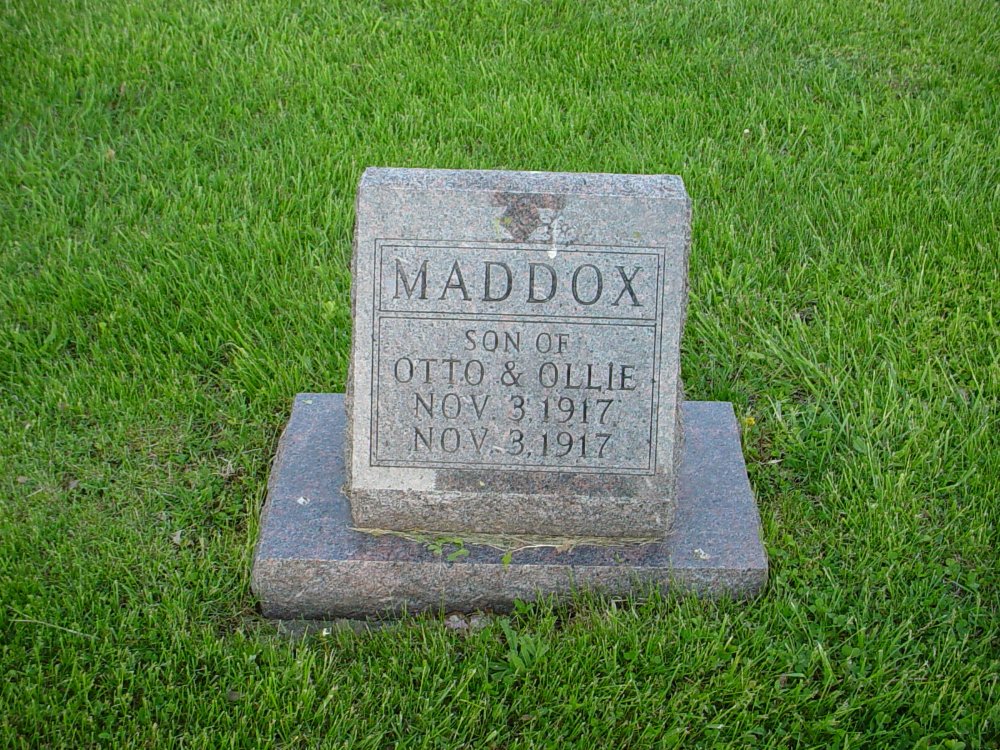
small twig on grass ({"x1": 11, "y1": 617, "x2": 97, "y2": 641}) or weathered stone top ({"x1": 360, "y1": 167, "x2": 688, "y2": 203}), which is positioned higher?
weathered stone top ({"x1": 360, "y1": 167, "x2": 688, "y2": 203})

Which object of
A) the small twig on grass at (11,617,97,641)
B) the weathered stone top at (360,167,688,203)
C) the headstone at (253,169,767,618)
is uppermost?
the weathered stone top at (360,167,688,203)

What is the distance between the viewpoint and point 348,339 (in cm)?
403

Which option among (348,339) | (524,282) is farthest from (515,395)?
(348,339)

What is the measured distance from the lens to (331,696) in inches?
104

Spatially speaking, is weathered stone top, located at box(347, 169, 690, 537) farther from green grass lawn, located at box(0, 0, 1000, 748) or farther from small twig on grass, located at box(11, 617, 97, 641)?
small twig on grass, located at box(11, 617, 97, 641)

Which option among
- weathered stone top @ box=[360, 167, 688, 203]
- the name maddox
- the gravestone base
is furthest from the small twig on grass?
A: weathered stone top @ box=[360, 167, 688, 203]

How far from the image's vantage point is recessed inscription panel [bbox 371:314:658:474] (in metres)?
2.84

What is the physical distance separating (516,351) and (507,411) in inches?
6.9

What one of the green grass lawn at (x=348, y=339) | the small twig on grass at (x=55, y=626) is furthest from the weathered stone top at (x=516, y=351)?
the small twig on grass at (x=55, y=626)

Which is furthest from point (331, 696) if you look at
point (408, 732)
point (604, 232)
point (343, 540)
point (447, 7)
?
point (447, 7)

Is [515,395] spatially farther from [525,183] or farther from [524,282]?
[525,183]

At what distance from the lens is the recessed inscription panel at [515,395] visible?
2840 millimetres

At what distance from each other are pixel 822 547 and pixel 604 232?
1235 mm

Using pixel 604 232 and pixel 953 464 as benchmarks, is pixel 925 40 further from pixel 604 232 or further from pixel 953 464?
pixel 604 232
